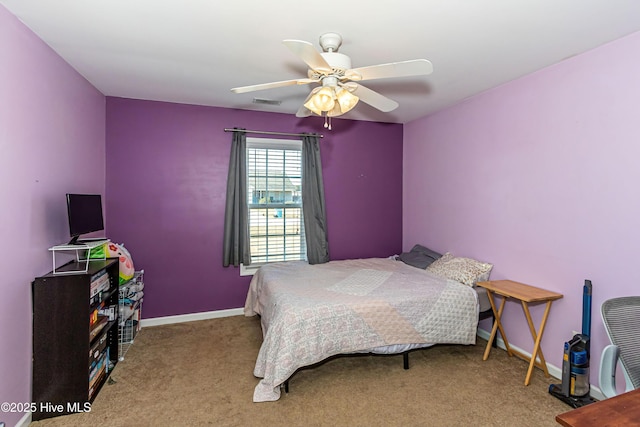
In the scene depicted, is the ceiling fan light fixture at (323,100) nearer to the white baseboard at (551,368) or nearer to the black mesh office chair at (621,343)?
the black mesh office chair at (621,343)

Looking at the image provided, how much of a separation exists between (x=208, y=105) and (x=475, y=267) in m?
3.50

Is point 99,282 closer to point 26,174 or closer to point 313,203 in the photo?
point 26,174

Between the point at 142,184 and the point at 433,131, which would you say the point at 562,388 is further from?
the point at 142,184

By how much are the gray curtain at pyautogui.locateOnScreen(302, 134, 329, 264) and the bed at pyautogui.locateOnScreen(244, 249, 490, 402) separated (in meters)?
0.80

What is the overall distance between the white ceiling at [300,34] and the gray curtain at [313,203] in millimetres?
1331

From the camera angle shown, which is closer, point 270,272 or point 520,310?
point 520,310

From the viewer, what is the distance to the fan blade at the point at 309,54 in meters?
1.58

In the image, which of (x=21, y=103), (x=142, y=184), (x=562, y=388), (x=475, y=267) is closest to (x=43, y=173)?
Result: (x=21, y=103)

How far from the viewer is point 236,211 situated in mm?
3896

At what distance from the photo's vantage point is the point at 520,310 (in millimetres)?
3008

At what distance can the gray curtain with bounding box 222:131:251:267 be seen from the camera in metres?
3.90

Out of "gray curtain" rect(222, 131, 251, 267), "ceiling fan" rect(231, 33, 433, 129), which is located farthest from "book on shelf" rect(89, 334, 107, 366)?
"ceiling fan" rect(231, 33, 433, 129)

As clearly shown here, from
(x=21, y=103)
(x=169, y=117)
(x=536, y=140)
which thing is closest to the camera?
(x=21, y=103)

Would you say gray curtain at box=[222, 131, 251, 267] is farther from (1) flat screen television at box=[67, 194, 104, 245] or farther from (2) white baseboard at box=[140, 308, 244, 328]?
(1) flat screen television at box=[67, 194, 104, 245]
